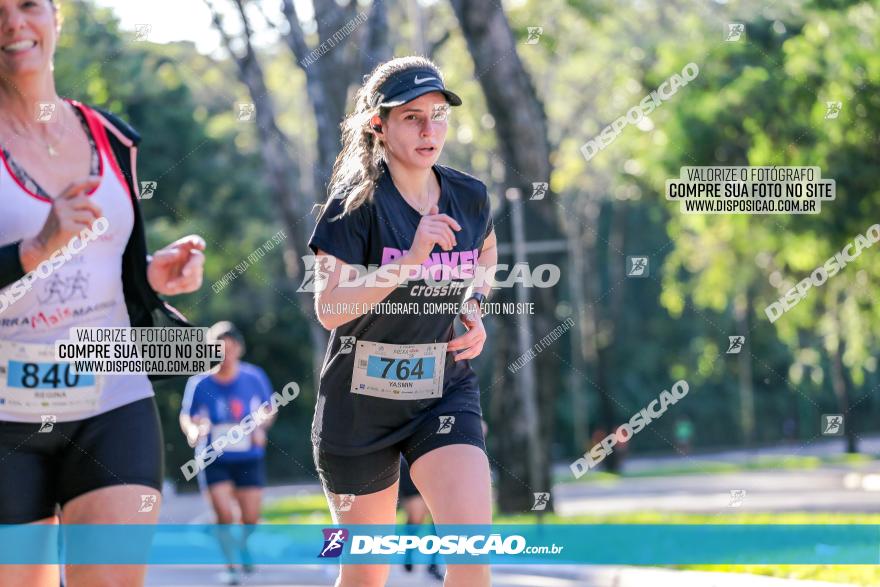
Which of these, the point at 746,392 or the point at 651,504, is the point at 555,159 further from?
the point at 746,392

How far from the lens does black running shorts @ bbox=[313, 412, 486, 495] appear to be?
449 centimetres

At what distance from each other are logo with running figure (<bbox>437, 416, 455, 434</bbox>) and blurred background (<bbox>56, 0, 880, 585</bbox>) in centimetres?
371

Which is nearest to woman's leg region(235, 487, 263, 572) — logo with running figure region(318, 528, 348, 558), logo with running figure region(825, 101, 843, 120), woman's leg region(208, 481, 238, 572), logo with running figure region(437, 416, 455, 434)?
woman's leg region(208, 481, 238, 572)

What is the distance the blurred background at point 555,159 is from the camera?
1449 cm

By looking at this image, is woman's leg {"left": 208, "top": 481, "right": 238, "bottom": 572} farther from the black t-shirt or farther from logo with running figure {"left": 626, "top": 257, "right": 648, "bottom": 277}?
the black t-shirt

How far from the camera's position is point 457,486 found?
4.34 metres

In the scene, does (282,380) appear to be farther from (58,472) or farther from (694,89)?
(58,472)

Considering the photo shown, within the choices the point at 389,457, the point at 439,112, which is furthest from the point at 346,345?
the point at 439,112

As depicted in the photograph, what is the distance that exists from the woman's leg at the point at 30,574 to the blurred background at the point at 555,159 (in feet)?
15.8

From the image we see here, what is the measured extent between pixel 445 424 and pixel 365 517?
0.40 meters

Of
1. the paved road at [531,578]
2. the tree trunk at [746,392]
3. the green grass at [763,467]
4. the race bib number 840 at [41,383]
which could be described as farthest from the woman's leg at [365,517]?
the tree trunk at [746,392]

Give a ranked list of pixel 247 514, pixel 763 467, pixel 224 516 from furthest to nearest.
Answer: pixel 763 467 → pixel 247 514 → pixel 224 516

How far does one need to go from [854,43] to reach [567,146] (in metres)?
20.1

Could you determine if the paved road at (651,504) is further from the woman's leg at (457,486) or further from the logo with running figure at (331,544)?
the woman's leg at (457,486)
